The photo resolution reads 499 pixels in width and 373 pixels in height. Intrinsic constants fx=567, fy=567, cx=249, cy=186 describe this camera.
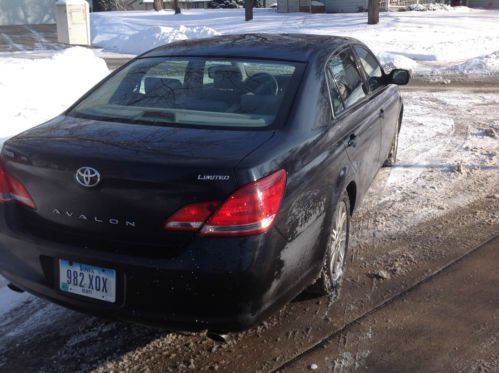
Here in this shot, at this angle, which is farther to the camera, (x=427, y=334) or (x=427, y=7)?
(x=427, y=7)

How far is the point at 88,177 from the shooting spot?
2.72 meters

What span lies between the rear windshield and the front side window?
1.45 metres

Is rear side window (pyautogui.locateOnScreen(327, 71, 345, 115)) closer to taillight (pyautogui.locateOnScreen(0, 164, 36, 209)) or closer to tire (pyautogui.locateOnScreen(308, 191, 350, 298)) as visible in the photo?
tire (pyautogui.locateOnScreen(308, 191, 350, 298))

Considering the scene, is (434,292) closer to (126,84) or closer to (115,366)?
(115,366)

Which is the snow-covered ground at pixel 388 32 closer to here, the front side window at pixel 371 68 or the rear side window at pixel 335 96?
the front side window at pixel 371 68

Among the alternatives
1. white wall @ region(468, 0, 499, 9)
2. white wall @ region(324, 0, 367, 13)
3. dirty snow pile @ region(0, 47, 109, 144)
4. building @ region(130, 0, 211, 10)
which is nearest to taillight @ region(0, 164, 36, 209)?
dirty snow pile @ region(0, 47, 109, 144)

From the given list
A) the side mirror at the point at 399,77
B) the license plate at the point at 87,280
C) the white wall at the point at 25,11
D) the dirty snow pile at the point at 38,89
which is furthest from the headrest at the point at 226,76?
the white wall at the point at 25,11

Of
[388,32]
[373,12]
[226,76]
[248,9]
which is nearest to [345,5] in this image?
[248,9]

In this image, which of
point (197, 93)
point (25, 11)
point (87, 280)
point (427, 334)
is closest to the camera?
point (87, 280)

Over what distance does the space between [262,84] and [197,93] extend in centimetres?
42

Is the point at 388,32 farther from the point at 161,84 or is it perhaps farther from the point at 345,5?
the point at 161,84

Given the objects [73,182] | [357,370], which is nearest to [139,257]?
[73,182]

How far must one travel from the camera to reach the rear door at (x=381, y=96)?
490cm

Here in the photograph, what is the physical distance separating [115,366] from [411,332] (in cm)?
171
